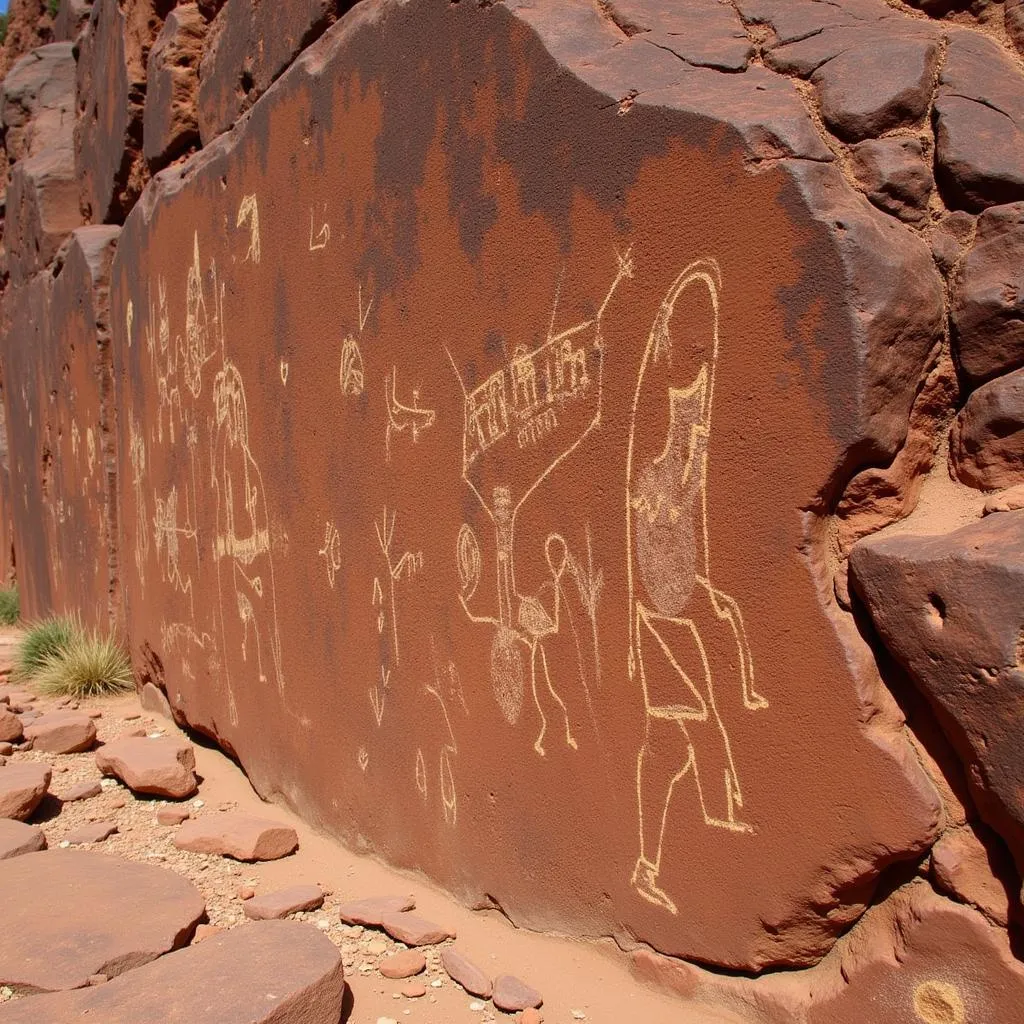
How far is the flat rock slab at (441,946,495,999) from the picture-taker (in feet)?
8.73

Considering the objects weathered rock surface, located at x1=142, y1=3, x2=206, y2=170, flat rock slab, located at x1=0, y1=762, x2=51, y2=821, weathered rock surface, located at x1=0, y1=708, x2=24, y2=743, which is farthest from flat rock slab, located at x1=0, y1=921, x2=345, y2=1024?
weathered rock surface, located at x1=142, y1=3, x2=206, y2=170

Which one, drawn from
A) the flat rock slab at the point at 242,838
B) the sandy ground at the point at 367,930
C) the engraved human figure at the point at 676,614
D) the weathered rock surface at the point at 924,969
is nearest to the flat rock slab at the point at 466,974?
the sandy ground at the point at 367,930

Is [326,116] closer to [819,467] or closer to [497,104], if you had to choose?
[497,104]

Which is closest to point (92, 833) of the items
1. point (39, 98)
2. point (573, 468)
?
point (573, 468)

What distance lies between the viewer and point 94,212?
7.18 m

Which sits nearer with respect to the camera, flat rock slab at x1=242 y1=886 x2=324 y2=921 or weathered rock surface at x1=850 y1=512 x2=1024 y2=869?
weathered rock surface at x1=850 y1=512 x2=1024 y2=869

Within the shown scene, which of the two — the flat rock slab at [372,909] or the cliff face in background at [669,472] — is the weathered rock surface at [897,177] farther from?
the flat rock slab at [372,909]

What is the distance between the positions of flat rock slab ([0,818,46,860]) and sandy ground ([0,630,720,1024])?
0.19 m

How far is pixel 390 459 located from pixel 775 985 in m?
1.80

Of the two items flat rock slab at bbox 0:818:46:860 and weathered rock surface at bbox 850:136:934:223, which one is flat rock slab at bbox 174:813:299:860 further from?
weathered rock surface at bbox 850:136:934:223

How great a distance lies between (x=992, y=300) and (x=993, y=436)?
247mm

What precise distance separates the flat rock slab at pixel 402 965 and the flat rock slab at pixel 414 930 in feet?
0.20

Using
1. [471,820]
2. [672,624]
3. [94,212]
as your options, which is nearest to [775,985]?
[672,624]

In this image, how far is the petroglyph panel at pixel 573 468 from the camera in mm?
2080
